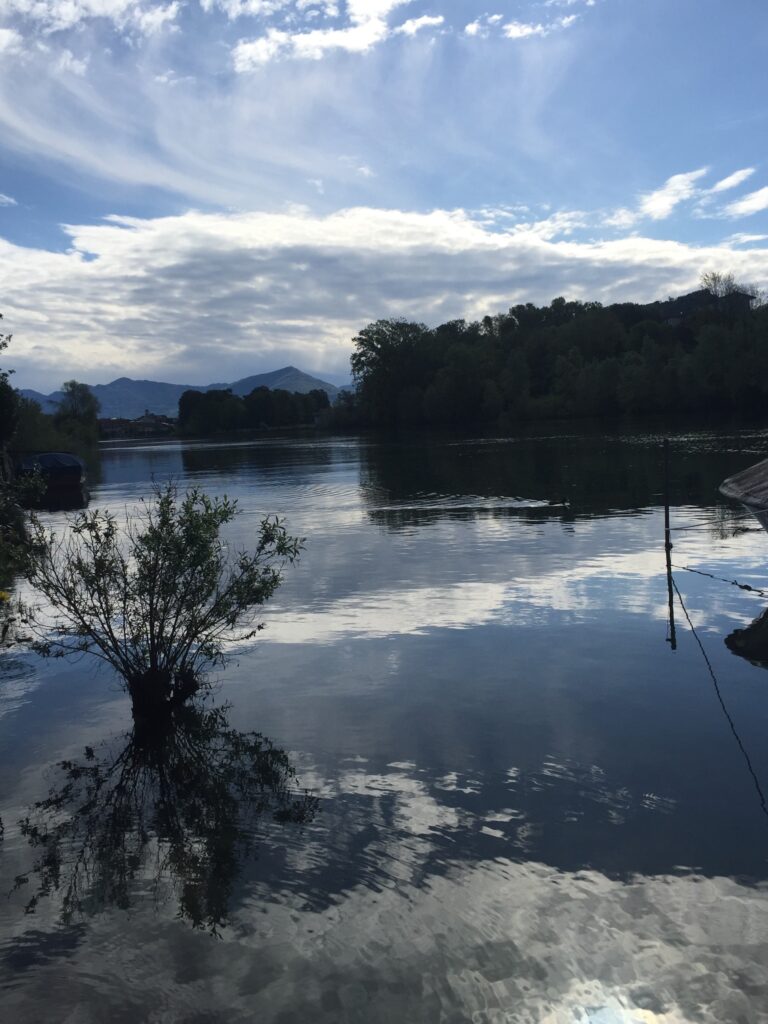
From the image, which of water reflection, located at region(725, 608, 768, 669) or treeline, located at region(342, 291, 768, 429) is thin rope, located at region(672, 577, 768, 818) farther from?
treeline, located at region(342, 291, 768, 429)

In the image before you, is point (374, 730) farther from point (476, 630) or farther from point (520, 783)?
point (476, 630)

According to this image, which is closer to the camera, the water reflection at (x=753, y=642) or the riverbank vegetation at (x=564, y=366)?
the water reflection at (x=753, y=642)

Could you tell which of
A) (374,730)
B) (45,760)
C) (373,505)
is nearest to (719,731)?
(374,730)

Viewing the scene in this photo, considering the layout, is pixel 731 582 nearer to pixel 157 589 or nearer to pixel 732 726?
pixel 732 726

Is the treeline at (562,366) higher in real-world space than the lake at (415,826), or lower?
higher

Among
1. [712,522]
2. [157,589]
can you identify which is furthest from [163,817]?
[712,522]

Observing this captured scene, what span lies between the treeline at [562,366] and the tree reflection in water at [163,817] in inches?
4195

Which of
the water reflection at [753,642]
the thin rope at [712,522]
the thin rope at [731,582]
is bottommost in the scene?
the water reflection at [753,642]

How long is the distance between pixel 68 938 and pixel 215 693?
509 centimetres

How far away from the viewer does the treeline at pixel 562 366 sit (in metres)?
109

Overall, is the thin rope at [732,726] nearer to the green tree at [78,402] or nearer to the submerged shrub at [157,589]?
the submerged shrub at [157,589]

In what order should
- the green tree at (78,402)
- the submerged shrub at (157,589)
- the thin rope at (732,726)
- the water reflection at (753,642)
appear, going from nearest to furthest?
the thin rope at (732,726), the submerged shrub at (157,589), the water reflection at (753,642), the green tree at (78,402)

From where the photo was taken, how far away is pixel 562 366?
133 meters

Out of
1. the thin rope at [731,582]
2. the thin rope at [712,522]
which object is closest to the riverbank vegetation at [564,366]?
the thin rope at [712,522]
